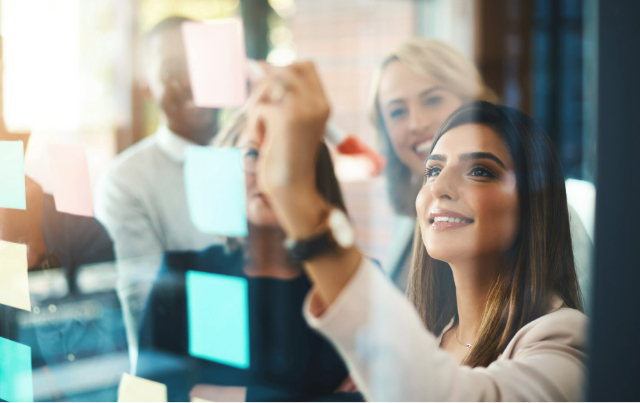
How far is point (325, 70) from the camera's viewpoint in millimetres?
780

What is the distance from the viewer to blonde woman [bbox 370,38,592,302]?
0.78 meters

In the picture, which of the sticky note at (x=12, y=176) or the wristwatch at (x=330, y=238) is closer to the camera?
the wristwatch at (x=330, y=238)

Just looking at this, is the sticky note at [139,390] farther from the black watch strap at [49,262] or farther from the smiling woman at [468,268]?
the smiling woman at [468,268]

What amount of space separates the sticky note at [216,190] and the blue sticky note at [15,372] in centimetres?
65

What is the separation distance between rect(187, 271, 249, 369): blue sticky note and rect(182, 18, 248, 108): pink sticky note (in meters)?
0.35

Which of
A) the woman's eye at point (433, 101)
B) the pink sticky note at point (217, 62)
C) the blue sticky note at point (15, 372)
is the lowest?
the blue sticky note at point (15, 372)

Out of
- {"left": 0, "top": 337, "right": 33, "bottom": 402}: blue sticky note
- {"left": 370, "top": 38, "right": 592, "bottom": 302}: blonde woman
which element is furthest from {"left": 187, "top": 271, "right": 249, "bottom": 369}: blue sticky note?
{"left": 0, "top": 337, "right": 33, "bottom": 402}: blue sticky note

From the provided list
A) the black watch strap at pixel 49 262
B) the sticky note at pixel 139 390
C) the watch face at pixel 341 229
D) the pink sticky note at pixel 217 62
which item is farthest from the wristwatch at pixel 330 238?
the black watch strap at pixel 49 262

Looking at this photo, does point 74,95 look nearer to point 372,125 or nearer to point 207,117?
point 207,117

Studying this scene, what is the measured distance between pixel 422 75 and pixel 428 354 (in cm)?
47

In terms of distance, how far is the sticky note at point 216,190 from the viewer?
0.87 meters

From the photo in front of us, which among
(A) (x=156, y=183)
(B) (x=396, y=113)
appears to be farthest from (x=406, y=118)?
(A) (x=156, y=183)

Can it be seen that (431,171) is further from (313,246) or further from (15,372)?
(15,372)

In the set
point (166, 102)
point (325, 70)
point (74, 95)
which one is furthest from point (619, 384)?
point (74, 95)
